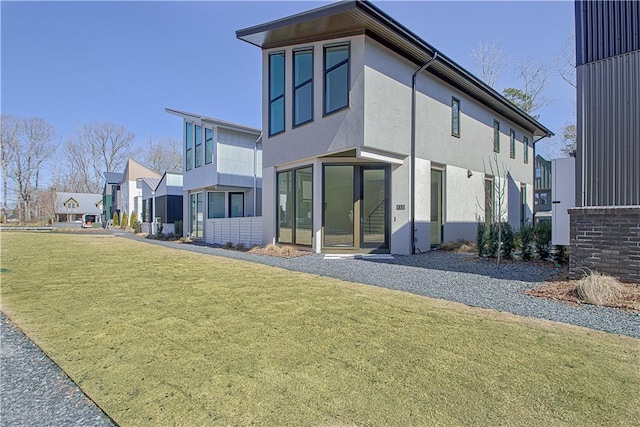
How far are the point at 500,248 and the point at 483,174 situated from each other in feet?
21.9

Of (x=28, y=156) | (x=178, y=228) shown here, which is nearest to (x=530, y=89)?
(x=178, y=228)

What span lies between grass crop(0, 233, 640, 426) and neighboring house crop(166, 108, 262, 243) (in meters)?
12.1

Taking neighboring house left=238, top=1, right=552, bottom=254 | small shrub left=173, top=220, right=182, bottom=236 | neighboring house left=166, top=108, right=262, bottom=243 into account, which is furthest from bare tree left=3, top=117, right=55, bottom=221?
neighboring house left=238, top=1, right=552, bottom=254

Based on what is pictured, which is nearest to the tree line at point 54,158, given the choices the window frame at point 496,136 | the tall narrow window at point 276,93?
the tall narrow window at point 276,93

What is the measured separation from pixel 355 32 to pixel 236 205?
11250mm

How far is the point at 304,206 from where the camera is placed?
36.2 feet

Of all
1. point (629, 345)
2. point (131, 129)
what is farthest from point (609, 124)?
point (131, 129)

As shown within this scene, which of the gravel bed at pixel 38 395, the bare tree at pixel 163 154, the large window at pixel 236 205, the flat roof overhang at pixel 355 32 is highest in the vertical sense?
the bare tree at pixel 163 154

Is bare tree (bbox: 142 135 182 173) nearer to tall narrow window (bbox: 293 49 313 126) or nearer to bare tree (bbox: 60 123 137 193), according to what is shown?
bare tree (bbox: 60 123 137 193)

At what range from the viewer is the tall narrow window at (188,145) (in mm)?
19047

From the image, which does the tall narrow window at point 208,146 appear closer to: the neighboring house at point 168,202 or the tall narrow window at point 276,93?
the tall narrow window at point 276,93

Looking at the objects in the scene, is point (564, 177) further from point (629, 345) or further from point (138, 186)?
point (138, 186)

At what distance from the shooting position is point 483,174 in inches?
555

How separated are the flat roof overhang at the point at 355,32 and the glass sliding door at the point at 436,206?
11.4 feet
